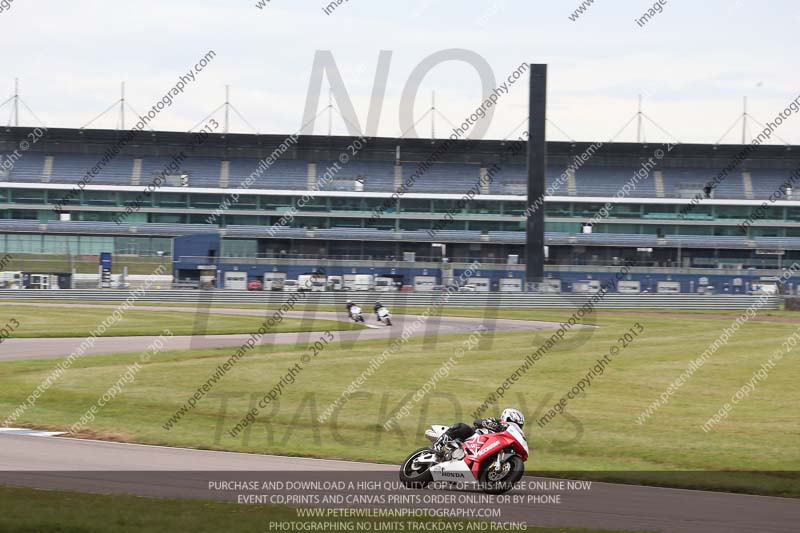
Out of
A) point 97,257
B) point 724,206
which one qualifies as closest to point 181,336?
point 97,257

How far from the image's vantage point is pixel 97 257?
6819 centimetres

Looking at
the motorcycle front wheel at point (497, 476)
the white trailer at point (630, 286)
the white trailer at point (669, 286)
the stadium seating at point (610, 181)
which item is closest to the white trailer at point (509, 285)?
the white trailer at point (630, 286)

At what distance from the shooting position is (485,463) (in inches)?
483

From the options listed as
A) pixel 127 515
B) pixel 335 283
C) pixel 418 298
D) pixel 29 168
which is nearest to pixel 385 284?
pixel 335 283

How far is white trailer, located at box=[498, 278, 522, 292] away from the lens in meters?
68.0

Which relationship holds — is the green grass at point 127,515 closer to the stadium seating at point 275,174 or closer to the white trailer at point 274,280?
the white trailer at point 274,280

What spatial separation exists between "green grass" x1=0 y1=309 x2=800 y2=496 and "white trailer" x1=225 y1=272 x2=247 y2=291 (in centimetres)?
3744

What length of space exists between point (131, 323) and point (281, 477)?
98.4 feet

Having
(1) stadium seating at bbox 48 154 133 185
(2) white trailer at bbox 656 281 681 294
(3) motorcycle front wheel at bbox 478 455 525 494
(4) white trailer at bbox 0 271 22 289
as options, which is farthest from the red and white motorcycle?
(1) stadium seating at bbox 48 154 133 185

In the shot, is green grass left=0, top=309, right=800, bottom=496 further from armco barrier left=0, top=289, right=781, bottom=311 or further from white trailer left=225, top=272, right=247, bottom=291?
white trailer left=225, top=272, right=247, bottom=291

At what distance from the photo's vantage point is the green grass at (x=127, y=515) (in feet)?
31.4

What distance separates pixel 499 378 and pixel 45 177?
73361 mm

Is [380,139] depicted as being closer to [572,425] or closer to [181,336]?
[181,336]

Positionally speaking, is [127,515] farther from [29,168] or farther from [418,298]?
[29,168]
